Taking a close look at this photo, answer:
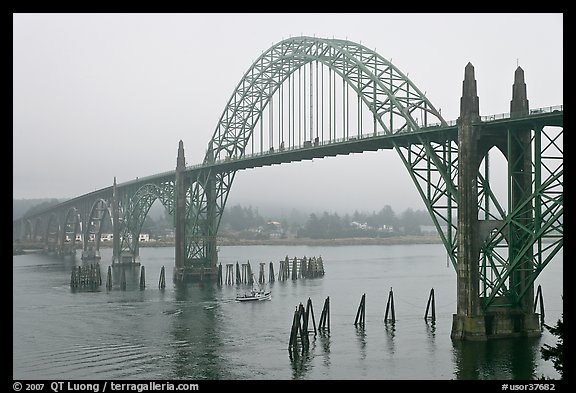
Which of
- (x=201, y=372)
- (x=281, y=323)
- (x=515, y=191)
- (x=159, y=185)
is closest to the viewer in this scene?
Result: (x=201, y=372)

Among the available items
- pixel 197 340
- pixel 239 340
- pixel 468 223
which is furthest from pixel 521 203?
pixel 197 340

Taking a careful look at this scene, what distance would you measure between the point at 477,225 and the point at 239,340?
14.7 m

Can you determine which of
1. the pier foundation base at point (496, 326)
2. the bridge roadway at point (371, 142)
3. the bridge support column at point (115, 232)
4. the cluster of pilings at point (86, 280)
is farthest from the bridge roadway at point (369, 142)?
the bridge support column at point (115, 232)

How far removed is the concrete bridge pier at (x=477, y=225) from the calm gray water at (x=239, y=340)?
906 millimetres

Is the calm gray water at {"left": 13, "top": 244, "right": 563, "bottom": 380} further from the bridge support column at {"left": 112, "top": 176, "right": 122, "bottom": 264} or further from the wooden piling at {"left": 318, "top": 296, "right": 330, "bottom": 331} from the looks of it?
the bridge support column at {"left": 112, "top": 176, "right": 122, "bottom": 264}

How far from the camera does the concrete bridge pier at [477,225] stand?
3547 cm

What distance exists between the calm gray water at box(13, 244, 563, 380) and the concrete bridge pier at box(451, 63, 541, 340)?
0.91m

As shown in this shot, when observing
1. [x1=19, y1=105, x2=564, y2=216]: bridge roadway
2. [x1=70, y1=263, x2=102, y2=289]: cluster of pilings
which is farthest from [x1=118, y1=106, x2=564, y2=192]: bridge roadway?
[x1=70, y1=263, x2=102, y2=289]: cluster of pilings

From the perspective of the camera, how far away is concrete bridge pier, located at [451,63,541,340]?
35.5m

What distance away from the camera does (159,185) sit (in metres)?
92.6
